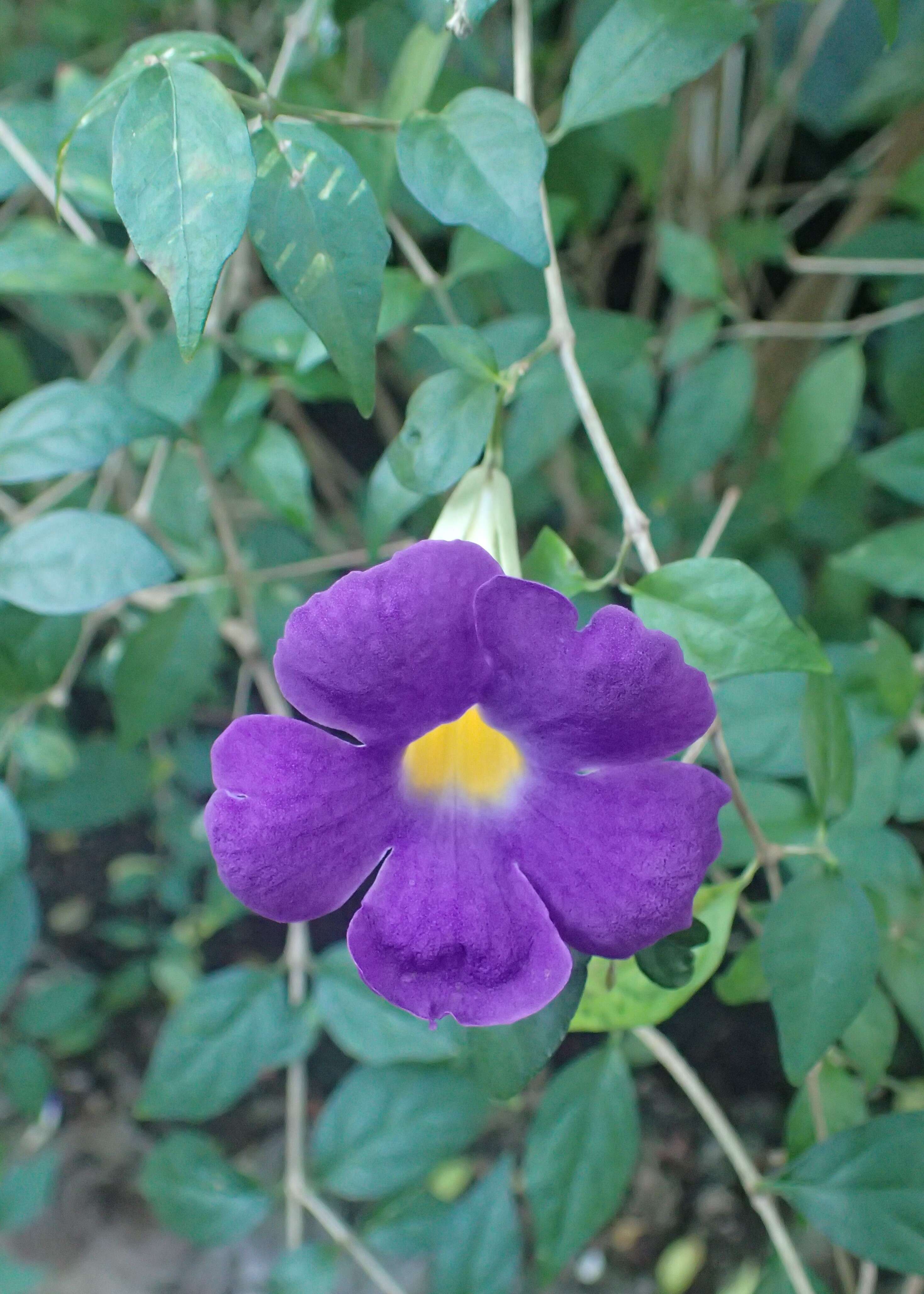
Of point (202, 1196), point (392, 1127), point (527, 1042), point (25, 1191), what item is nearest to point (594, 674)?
point (527, 1042)

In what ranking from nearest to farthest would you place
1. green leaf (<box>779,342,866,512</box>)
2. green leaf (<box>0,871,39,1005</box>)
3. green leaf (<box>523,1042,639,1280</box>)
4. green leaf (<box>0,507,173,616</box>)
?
green leaf (<box>0,507,173,616</box>)
green leaf (<box>523,1042,639,1280</box>)
green leaf (<box>0,871,39,1005</box>)
green leaf (<box>779,342,866,512</box>)

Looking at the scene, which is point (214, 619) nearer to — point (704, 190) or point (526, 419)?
point (526, 419)

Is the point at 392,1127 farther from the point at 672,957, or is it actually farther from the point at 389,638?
the point at 389,638

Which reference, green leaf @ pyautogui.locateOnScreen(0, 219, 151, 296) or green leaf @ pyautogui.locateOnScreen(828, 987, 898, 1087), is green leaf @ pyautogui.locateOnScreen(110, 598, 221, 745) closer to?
green leaf @ pyautogui.locateOnScreen(0, 219, 151, 296)

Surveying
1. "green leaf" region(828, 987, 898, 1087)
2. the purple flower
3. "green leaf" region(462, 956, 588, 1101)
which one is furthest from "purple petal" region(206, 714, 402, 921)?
"green leaf" region(828, 987, 898, 1087)

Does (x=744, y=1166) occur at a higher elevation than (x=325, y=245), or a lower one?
lower

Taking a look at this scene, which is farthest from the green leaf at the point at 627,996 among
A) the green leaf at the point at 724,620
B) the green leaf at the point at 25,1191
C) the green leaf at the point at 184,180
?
the green leaf at the point at 25,1191

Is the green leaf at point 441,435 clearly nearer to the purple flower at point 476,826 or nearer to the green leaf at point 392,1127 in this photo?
the purple flower at point 476,826

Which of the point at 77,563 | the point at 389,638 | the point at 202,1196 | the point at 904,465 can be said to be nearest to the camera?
the point at 389,638
